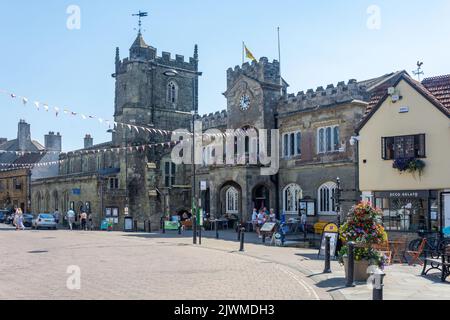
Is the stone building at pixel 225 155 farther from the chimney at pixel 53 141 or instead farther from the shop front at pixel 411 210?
the chimney at pixel 53 141

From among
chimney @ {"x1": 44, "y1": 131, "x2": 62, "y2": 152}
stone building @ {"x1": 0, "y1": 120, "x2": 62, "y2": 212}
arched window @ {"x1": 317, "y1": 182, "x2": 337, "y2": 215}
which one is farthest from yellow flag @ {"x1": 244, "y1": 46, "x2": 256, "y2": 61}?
chimney @ {"x1": 44, "y1": 131, "x2": 62, "y2": 152}

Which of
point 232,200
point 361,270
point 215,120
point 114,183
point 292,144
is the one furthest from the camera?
point 114,183

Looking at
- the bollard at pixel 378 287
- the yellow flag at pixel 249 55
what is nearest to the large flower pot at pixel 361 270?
the bollard at pixel 378 287

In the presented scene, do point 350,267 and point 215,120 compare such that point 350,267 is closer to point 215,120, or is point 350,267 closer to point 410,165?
point 410,165

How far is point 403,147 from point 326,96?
7890 millimetres

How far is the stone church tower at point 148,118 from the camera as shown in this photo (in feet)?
141

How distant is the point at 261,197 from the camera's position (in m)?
33.5

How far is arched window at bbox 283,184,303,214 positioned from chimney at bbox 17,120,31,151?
44240mm

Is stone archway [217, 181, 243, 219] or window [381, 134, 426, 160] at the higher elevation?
window [381, 134, 426, 160]

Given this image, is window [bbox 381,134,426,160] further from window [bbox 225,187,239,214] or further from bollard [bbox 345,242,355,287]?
window [bbox 225,187,239,214]

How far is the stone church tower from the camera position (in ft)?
141

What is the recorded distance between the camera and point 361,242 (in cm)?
1291

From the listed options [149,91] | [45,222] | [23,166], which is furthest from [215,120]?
[23,166]
